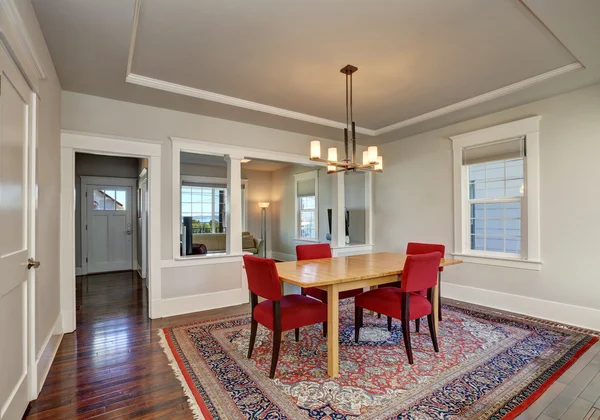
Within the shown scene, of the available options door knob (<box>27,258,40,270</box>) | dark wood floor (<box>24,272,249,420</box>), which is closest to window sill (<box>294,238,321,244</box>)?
dark wood floor (<box>24,272,249,420</box>)

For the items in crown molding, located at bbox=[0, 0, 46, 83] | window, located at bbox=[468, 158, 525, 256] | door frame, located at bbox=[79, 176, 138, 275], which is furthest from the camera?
door frame, located at bbox=[79, 176, 138, 275]

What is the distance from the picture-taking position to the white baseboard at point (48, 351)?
2223mm

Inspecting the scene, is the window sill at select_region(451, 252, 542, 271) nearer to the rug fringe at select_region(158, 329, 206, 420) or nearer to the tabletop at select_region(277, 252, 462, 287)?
→ the tabletop at select_region(277, 252, 462, 287)

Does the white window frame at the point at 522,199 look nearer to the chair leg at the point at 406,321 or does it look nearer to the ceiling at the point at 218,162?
the chair leg at the point at 406,321

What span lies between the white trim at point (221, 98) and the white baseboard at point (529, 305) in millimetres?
2913

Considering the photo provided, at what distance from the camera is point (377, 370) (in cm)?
246

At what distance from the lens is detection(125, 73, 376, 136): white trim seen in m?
3.16

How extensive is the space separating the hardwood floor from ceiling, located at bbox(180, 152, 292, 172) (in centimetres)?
388

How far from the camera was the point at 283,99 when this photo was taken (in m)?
3.77

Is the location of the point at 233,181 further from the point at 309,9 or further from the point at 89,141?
the point at 309,9

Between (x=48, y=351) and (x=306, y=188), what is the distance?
5.98 metres

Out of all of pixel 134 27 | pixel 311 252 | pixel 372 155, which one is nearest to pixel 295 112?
pixel 372 155

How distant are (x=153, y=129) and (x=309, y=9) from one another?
8.11ft

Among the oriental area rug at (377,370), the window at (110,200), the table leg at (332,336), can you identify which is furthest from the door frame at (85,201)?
the table leg at (332,336)
